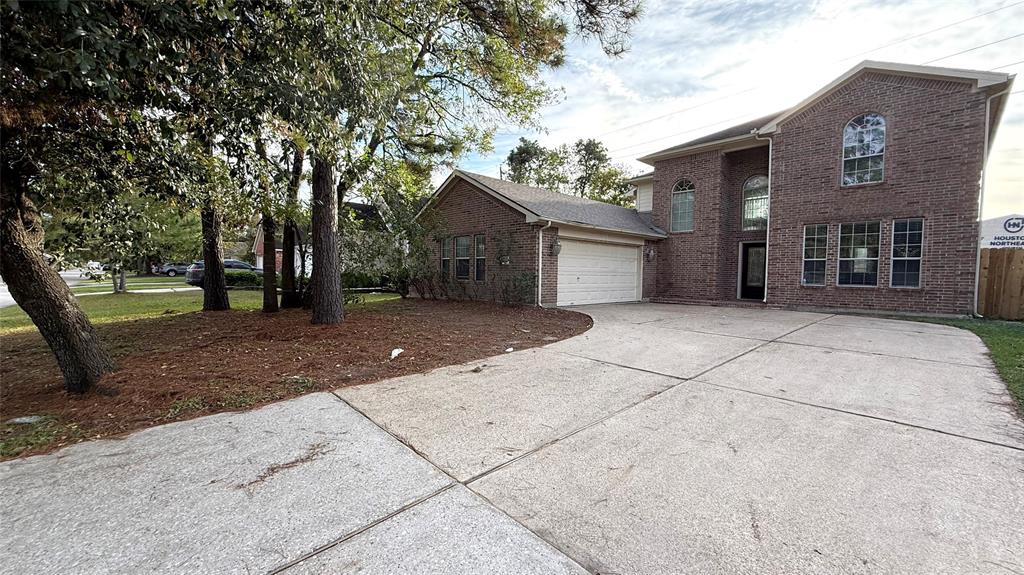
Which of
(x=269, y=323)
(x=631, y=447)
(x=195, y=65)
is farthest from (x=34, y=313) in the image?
(x=631, y=447)

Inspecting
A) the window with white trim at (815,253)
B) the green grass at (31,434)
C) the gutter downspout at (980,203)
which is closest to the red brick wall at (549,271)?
the window with white trim at (815,253)

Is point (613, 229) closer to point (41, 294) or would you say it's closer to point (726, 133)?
point (726, 133)

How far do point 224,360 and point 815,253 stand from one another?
14188 millimetres

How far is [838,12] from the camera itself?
27.1 feet

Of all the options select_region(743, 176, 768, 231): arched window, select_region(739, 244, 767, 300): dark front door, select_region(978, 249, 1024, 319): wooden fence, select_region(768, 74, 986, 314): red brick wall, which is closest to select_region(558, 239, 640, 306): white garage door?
select_region(739, 244, 767, 300): dark front door

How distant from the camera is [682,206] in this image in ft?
47.1

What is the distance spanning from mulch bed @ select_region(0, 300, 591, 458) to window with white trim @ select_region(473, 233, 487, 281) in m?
3.68

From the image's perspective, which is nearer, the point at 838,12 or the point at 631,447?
the point at 631,447

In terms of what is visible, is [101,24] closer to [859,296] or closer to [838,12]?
[838,12]

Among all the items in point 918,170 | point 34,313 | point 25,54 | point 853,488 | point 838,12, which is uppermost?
point 838,12

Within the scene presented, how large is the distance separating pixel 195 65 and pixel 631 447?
468cm

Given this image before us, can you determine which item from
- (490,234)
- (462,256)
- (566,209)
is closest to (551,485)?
(490,234)

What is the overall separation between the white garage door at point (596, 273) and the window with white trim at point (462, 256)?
3.47 metres

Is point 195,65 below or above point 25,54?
above
